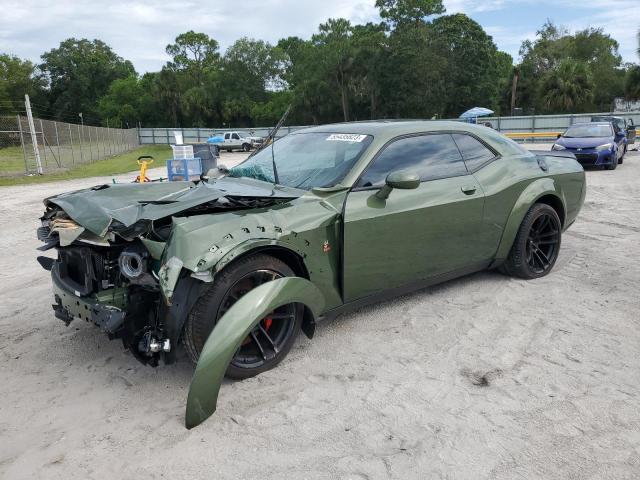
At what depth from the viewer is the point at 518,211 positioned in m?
4.58

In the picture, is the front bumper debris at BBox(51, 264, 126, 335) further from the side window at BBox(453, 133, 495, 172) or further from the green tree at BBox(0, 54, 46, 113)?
the green tree at BBox(0, 54, 46, 113)

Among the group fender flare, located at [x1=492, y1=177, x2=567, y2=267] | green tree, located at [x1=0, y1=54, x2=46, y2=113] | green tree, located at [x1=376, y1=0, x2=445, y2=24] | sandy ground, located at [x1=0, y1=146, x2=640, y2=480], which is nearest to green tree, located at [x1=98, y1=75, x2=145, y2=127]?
green tree, located at [x1=0, y1=54, x2=46, y2=113]

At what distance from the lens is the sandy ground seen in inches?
95.7

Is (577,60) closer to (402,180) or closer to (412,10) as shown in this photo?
(412,10)

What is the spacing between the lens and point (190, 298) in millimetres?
2852

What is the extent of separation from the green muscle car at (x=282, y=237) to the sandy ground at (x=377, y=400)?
276mm

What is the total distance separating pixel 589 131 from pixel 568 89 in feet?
114

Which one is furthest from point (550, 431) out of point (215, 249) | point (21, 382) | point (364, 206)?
point (21, 382)

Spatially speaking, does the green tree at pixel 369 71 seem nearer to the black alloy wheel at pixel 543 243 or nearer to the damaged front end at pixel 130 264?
the black alloy wheel at pixel 543 243

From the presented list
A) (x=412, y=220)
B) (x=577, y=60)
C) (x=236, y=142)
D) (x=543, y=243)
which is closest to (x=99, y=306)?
(x=412, y=220)

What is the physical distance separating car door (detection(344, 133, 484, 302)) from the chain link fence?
1838 centimetres

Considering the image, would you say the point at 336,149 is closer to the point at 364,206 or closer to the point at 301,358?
the point at 364,206

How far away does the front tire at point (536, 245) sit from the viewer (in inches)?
186

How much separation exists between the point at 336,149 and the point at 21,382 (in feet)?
8.80
